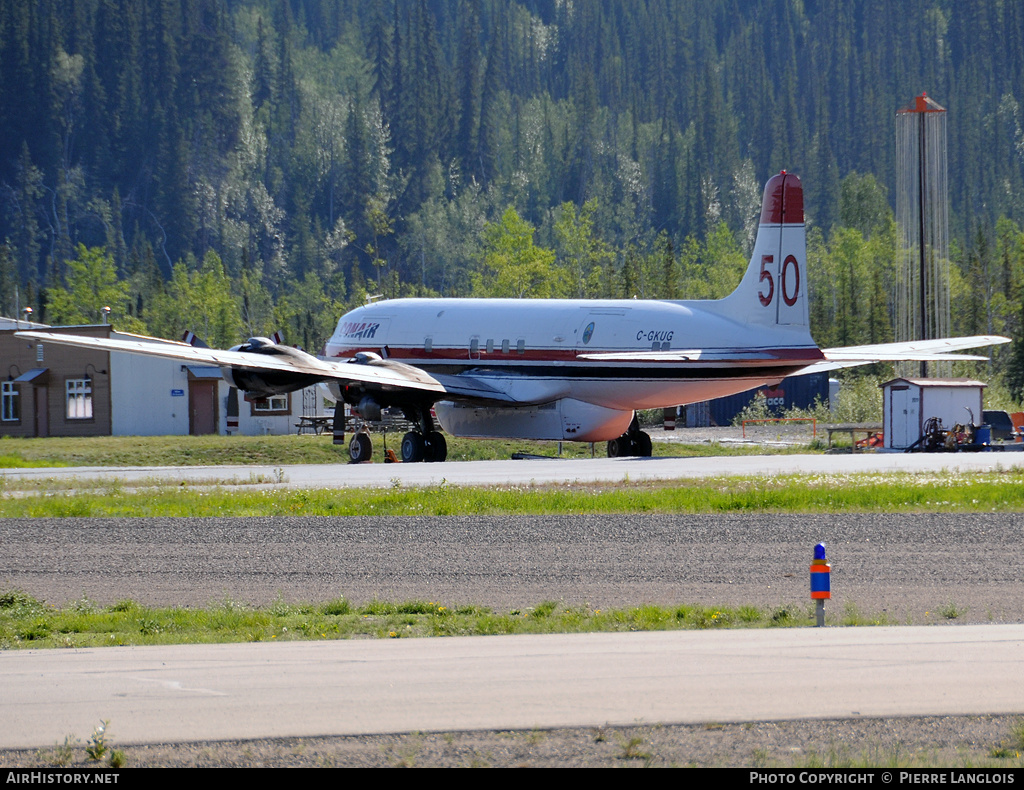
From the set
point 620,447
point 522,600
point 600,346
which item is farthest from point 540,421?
point 522,600

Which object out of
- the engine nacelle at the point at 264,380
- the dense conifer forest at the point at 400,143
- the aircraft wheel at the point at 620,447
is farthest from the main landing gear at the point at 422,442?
the dense conifer forest at the point at 400,143

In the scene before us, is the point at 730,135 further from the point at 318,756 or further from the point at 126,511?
the point at 318,756

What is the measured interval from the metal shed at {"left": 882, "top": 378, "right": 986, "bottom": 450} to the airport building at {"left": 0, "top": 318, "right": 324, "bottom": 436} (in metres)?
26.7

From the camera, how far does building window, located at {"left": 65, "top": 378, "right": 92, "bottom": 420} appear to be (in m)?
54.2

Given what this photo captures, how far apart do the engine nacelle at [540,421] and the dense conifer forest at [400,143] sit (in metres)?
97.5

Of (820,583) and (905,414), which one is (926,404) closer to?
(905,414)

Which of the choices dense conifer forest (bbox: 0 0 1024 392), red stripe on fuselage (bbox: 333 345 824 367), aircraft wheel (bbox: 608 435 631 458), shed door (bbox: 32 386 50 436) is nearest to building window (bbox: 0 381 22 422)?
shed door (bbox: 32 386 50 436)

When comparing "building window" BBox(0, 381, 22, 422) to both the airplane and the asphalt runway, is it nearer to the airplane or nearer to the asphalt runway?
the airplane

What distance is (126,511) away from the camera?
21.2m

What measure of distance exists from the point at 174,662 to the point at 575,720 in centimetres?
353

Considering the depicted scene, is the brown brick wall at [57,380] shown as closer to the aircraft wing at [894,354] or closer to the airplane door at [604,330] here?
the airplane door at [604,330]

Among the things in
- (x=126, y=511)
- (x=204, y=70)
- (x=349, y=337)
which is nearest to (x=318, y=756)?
(x=126, y=511)

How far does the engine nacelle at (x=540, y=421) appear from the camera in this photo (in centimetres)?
3450

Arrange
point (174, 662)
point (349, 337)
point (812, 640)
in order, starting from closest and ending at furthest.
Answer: point (174, 662) < point (812, 640) < point (349, 337)
